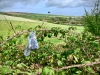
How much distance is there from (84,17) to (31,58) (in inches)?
503

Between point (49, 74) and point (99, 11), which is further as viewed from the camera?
point (99, 11)

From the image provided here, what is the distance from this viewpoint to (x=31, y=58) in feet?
15.6

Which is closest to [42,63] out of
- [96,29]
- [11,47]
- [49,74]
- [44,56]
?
[44,56]

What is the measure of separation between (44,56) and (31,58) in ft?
1.25

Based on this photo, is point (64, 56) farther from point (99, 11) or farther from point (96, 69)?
point (99, 11)

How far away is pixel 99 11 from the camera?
16.2m

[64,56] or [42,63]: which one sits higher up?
[64,56]

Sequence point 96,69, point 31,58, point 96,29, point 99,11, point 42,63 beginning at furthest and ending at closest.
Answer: point 99,11 < point 96,29 < point 31,58 < point 42,63 < point 96,69

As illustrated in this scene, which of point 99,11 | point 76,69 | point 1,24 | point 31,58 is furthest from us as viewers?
point 1,24

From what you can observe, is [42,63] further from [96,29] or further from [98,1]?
[98,1]

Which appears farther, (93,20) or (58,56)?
(93,20)

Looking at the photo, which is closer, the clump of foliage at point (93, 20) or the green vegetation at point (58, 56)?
the green vegetation at point (58, 56)

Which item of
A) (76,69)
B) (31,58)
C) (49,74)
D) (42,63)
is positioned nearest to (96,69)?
(76,69)

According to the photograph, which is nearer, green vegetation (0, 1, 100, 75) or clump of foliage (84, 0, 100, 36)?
green vegetation (0, 1, 100, 75)
